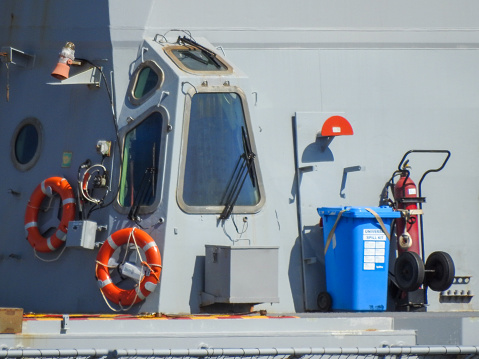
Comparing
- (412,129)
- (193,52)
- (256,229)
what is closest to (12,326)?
(256,229)

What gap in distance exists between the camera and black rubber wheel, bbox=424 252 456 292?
817 centimetres

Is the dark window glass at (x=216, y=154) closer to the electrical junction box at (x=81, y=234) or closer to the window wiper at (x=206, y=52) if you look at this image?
the window wiper at (x=206, y=52)

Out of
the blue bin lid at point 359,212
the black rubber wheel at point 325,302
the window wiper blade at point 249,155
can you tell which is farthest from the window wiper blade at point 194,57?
the black rubber wheel at point 325,302

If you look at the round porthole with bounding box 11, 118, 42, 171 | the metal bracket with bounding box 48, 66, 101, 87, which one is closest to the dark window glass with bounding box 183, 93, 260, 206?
the metal bracket with bounding box 48, 66, 101, 87

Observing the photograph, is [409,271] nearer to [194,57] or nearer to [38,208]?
[194,57]

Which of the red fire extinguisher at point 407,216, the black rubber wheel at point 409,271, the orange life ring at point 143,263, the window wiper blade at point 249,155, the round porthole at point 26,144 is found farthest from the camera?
the round porthole at point 26,144

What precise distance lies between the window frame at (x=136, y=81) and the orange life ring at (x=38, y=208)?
94 centimetres

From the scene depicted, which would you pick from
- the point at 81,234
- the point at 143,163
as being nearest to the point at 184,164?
the point at 143,163

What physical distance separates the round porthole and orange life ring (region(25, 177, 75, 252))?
44 centimetres

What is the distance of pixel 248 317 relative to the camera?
7.11 meters

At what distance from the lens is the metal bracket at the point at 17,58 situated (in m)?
8.89

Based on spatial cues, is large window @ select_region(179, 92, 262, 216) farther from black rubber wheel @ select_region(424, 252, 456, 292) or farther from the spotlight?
black rubber wheel @ select_region(424, 252, 456, 292)

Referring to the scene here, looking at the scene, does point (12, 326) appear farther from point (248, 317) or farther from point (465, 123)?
point (465, 123)

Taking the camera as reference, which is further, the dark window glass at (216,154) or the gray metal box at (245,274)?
the dark window glass at (216,154)
